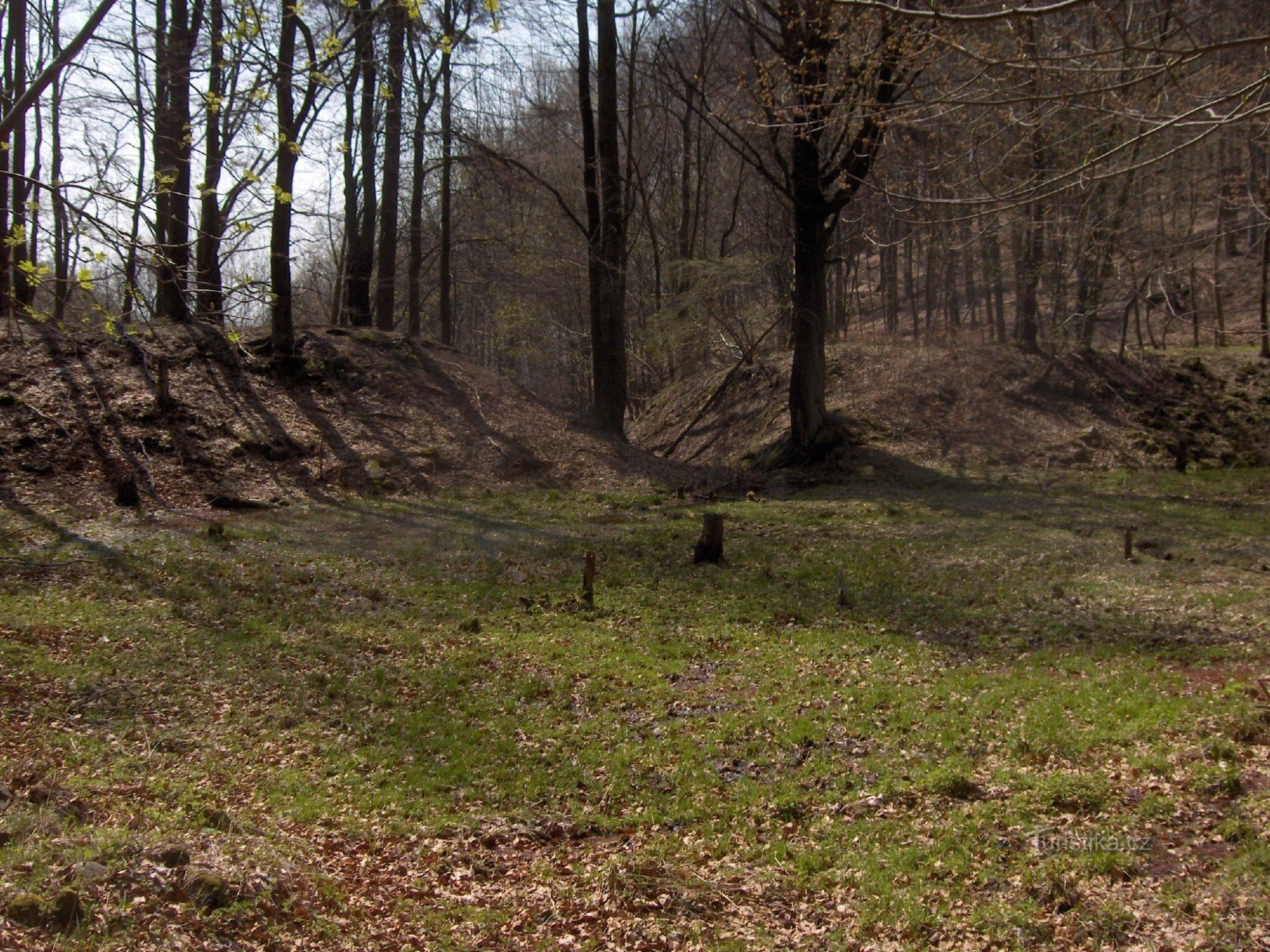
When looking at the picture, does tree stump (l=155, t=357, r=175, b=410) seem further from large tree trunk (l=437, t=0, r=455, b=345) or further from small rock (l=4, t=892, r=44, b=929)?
small rock (l=4, t=892, r=44, b=929)

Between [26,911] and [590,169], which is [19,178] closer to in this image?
[26,911]

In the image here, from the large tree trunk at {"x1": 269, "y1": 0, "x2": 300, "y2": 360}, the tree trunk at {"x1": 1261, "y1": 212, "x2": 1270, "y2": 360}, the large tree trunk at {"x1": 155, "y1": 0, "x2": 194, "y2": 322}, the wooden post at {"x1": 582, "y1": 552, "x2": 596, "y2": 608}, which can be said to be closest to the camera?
the wooden post at {"x1": 582, "y1": 552, "x2": 596, "y2": 608}

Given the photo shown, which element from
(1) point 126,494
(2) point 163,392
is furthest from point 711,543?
(2) point 163,392

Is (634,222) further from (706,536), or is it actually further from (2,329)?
(706,536)

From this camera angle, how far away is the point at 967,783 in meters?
6.64

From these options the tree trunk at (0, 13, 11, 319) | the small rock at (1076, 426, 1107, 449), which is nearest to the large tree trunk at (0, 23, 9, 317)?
the tree trunk at (0, 13, 11, 319)

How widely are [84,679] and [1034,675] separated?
8142mm

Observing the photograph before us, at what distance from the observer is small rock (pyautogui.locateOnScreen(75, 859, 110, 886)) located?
15.2 feet

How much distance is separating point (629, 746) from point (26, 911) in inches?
166

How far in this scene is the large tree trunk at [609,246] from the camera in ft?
70.1

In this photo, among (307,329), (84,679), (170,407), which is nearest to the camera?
(84,679)

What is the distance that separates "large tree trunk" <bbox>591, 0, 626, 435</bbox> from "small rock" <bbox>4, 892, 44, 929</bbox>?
60.5 feet

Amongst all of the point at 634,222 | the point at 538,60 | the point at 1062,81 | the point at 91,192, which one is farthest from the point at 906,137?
the point at 634,222

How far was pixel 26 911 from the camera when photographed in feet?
14.1
